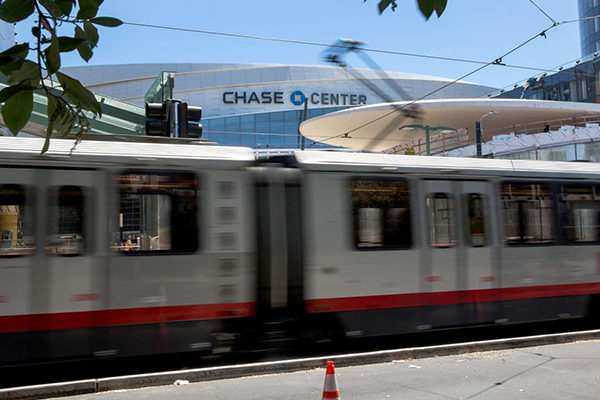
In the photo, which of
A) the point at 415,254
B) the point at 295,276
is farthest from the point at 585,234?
the point at 295,276

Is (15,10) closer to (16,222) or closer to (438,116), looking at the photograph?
(16,222)

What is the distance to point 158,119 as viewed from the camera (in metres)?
11.3

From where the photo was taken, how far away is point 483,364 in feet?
26.2

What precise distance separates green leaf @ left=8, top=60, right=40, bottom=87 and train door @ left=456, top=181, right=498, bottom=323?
886 cm

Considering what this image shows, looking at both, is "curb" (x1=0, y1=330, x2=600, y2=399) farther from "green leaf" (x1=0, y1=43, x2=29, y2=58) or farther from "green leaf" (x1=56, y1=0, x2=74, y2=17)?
"green leaf" (x1=56, y1=0, x2=74, y2=17)

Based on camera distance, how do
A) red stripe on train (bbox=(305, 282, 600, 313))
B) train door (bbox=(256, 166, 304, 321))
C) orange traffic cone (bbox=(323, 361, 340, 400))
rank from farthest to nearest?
red stripe on train (bbox=(305, 282, 600, 313)) < train door (bbox=(256, 166, 304, 321)) < orange traffic cone (bbox=(323, 361, 340, 400))

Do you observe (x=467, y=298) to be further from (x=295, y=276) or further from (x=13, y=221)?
(x=13, y=221)

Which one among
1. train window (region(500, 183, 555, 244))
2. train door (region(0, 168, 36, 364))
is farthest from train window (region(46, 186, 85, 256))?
train window (region(500, 183, 555, 244))

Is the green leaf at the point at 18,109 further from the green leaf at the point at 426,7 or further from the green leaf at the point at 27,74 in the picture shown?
the green leaf at the point at 426,7

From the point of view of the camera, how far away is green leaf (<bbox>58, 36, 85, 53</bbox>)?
2.42m

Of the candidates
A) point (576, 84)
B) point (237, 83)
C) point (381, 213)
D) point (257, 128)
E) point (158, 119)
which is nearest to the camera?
point (381, 213)

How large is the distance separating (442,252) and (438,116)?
38217 mm

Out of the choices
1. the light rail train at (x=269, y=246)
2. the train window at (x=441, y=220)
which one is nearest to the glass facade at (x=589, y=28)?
the light rail train at (x=269, y=246)

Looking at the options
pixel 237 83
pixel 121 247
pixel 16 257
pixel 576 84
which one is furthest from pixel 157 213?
pixel 237 83
